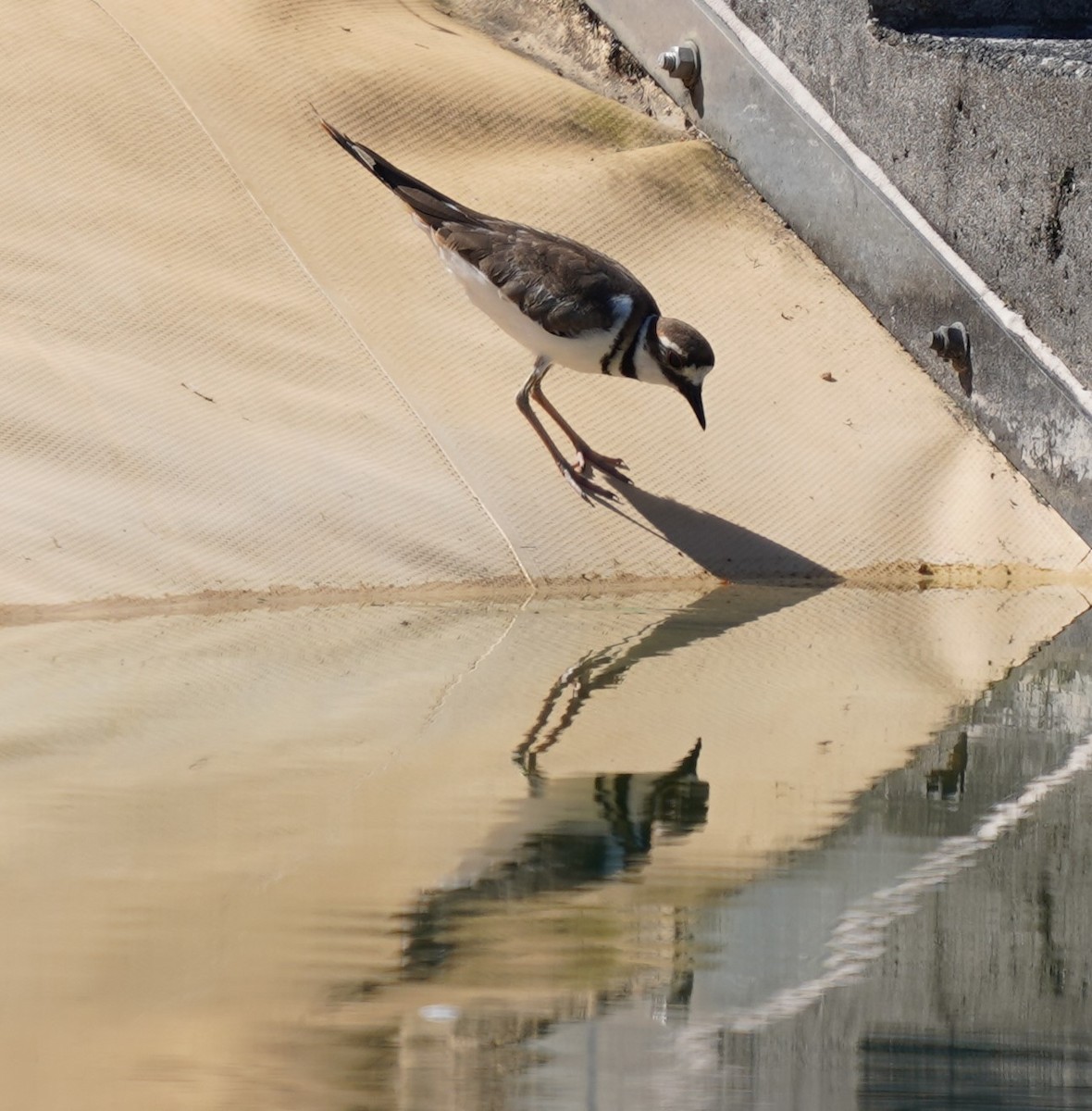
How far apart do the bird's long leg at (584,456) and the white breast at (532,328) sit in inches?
6.1

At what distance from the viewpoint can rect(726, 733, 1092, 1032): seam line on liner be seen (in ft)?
Result: 10.6

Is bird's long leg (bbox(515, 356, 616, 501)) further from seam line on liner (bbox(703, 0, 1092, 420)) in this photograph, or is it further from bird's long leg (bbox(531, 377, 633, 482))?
seam line on liner (bbox(703, 0, 1092, 420))

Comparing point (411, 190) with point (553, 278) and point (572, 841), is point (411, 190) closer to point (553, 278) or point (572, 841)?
point (553, 278)

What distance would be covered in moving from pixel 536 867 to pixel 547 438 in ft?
10.7

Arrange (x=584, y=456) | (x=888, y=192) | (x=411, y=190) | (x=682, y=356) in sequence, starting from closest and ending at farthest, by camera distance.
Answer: (x=682, y=356), (x=584, y=456), (x=411, y=190), (x=888, y=192)

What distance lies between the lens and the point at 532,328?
701cm

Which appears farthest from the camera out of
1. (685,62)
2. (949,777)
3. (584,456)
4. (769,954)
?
(685,62)

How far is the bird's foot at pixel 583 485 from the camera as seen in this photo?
683 cm

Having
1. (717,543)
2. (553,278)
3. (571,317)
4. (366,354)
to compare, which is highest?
(553,278)

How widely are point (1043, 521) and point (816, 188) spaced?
6.33 feet

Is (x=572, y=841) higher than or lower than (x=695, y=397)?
lower

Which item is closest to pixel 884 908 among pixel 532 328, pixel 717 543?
pixel 717 543

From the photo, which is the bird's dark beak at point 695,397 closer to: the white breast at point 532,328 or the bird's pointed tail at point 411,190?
the white breast at point 532,328

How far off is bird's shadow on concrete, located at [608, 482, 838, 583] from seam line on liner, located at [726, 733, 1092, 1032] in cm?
227
